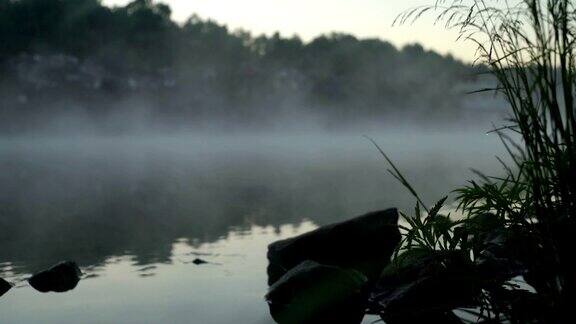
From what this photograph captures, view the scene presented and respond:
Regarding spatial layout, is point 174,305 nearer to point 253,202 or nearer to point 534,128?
point 534,128

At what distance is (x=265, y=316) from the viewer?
8.35 metres

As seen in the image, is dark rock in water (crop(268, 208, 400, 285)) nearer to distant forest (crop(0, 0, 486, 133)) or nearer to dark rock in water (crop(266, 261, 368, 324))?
dark rock in water (crop(266, 261, 368, 324))

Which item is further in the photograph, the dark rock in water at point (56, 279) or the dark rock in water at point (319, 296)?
the dark rock in water at point (56, 279)

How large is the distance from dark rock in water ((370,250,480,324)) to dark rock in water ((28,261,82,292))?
4173 millimetres

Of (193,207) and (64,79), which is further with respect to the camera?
(64,79)

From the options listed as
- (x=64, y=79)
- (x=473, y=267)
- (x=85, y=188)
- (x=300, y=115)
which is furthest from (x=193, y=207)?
(x=300, y=115)

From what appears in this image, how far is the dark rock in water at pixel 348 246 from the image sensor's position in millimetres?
9750

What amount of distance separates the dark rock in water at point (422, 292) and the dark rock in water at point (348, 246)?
142 centimetres

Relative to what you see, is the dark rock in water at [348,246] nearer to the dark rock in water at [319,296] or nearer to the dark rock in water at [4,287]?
the dark rock in water at [319,296]

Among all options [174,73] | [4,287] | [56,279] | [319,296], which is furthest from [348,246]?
[174,73]

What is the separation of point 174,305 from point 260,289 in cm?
121

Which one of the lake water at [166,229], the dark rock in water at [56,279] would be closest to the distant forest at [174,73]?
the lake water at [166,229]

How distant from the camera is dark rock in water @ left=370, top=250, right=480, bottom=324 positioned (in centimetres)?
624

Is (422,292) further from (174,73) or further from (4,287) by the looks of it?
(174,73)
